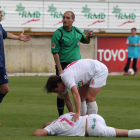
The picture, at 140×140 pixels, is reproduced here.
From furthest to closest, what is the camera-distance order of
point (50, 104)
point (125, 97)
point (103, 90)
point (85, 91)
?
point (103, 90)
point (125, 97)
point (50, 104)
point (85, 91)

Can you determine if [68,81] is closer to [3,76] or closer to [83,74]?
[83,74]

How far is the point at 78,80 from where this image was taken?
21.2 ft

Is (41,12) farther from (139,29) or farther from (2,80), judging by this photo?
(2,80)

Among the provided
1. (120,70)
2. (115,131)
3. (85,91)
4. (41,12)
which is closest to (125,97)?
(85,91)

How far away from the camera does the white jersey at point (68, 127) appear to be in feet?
19.5

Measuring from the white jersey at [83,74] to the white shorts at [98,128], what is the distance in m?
0.59

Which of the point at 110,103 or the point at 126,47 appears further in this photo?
the point at 126,47

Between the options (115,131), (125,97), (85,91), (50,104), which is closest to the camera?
(115,131)

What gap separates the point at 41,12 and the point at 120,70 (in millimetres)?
5119

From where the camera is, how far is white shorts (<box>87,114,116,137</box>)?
5871mm

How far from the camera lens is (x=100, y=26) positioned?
2169cm

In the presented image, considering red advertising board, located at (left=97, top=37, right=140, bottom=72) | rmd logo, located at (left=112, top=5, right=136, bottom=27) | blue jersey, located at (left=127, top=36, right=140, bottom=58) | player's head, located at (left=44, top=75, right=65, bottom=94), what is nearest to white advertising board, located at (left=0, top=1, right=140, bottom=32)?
rmd logo, located at (left=112, top=5, right=136, bottom=27)

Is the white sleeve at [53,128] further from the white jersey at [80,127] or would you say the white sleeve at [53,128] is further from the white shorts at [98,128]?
the white shorts at [98,128]

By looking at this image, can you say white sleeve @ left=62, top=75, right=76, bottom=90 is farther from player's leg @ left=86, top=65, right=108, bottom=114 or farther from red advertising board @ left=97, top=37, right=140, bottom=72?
red advertising board @ left=97, top=37, right=140, bottom=72
